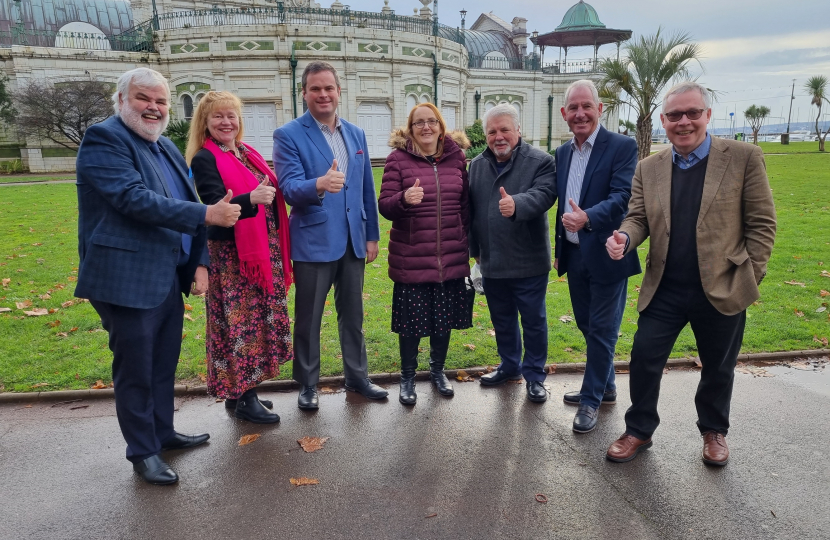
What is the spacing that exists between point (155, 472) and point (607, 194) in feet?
11.9

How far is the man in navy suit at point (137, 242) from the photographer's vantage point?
3.22 metres

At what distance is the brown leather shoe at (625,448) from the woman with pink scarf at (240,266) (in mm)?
2467

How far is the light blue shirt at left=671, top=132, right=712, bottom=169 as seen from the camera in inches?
137

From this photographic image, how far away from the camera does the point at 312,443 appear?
3936 mm

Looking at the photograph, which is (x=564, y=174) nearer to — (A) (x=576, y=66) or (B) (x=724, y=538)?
(B) (x=724, y=538)

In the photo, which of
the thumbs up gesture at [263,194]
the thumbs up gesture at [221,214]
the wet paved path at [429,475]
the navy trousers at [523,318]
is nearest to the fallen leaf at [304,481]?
the wet paved path at [429,475]

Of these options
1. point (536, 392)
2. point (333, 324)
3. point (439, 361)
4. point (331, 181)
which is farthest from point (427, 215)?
point (333, 324)

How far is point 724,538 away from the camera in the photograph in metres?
2.88

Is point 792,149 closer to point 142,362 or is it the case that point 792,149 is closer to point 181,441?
point 181,441

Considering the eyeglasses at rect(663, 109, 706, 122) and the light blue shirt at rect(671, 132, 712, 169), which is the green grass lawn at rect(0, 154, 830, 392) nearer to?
the light blue shirt at rect(671, 132, 712, 169)

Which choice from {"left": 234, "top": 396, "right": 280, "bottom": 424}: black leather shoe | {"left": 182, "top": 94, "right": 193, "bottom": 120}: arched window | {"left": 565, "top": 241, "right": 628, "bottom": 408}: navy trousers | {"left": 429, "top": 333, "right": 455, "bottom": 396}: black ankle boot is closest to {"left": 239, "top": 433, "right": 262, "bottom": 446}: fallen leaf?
{"left": 234, "top": 396, "right": 280, "bottom": 424}: black leather shoe

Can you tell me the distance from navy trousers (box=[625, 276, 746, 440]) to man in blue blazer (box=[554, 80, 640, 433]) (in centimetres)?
40

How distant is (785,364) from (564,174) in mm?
3034

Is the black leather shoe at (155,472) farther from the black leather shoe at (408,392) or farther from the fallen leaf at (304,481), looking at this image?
the black leather shoe at (408,392)
